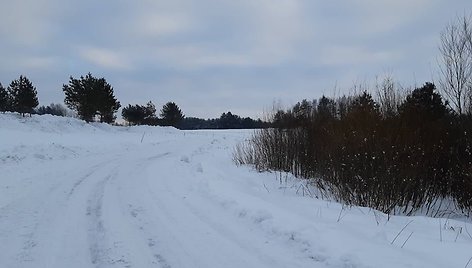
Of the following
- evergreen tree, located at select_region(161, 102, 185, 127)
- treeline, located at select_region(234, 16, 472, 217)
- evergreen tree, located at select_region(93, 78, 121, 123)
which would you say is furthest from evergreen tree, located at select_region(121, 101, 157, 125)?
treeline, located at select_region(234, 16, 472, 217)

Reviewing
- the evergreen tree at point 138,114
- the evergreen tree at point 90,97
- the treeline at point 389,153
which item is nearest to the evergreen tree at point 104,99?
the evergreen tree at point 90,97

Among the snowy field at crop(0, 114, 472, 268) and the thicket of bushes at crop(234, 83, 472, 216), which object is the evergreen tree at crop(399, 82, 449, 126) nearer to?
the thicket of bushes at crop(234, 83, 472, 216)

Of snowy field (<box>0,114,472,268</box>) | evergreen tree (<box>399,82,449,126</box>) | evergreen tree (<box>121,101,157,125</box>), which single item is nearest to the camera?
snowy field (<box>0,114,472,268</box>)

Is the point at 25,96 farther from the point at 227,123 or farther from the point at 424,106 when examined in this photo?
the point at 227,123

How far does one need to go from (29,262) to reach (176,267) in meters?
1.85

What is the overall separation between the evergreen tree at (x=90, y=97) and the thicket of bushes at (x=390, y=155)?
45.9 m

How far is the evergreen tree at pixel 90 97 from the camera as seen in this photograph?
178 feet

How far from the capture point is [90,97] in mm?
53969

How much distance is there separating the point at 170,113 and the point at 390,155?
250ft

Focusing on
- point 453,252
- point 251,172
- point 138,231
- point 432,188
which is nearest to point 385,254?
point 453,252

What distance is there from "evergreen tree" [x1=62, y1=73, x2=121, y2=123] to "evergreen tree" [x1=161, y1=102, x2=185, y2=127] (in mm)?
22755

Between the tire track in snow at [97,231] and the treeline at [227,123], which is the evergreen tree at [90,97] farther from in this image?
the tire track in snow at [97,231]

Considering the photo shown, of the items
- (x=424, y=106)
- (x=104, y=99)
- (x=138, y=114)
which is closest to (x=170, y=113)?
(x=138, y=114)

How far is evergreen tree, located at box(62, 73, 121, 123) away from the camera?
54219 mm
